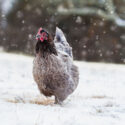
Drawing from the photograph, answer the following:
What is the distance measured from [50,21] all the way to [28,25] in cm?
122

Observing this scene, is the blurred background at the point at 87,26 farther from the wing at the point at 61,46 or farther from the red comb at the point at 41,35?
the red comb at the point at 41,35

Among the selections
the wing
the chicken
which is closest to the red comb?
the chicken

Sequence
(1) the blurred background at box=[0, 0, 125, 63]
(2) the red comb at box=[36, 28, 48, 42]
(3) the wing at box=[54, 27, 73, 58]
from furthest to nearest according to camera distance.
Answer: (1) the blurred background at box=[0, 0, 125, 63]
(3) the wing at box=[54, 27, 73, 58]
(2) the red comb at box=[36, 28, 48, 42]

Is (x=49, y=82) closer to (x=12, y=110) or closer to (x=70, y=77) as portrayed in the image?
(x=70, y=77)

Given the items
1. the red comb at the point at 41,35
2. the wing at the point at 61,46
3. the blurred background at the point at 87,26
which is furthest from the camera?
the blurred background at the point at 87,26

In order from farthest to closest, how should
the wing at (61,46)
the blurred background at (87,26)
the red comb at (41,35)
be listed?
the blurred background at (87,26), the wing at (61,46), the red comb at (41,35)

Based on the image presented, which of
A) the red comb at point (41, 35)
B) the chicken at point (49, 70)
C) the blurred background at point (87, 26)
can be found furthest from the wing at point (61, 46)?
the blurred background at point (87, 26)

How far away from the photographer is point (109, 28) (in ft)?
52.1

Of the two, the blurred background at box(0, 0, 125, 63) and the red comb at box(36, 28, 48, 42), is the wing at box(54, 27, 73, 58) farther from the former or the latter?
the blurred background at box(0, 0, 125, 63)

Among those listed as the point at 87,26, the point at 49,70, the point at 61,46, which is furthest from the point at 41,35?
the point at 87,26

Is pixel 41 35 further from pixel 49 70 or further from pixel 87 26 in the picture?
pixel 87 26

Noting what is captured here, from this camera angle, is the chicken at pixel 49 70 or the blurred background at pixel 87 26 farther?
the blurred background at pixel 87 26

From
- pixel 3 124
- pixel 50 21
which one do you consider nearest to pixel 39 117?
pixel 3 124

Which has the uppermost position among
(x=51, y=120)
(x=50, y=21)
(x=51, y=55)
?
(x=50, y=21)
